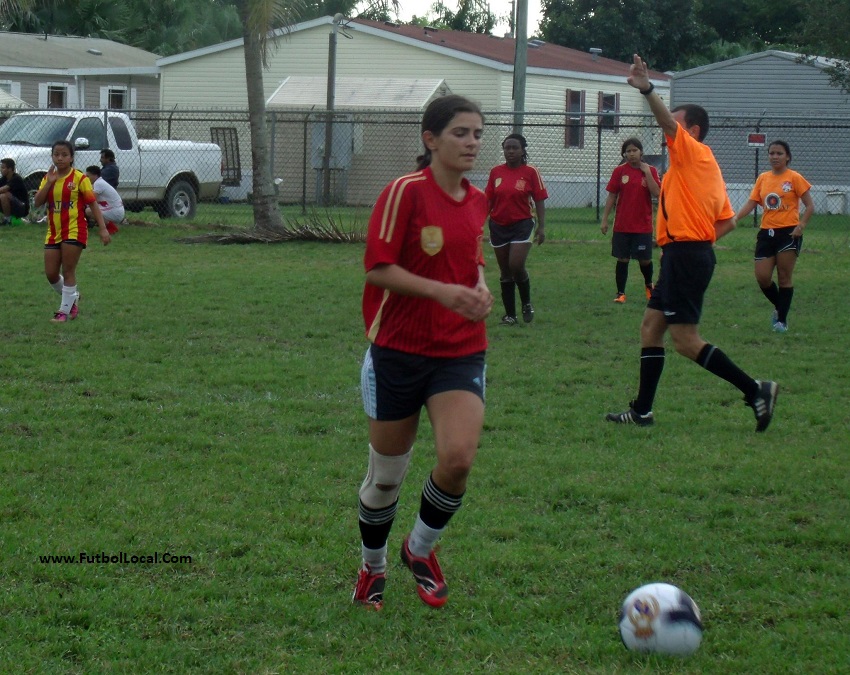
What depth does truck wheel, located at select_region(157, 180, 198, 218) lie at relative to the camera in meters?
23.3

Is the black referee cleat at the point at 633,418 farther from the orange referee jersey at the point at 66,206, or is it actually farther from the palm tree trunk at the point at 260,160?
the palm tree trunk at the point at 260,160

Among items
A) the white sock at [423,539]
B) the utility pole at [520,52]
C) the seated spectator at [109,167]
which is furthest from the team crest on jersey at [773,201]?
the seated spectator at [109,167]

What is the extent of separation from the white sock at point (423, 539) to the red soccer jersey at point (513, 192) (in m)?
7.12

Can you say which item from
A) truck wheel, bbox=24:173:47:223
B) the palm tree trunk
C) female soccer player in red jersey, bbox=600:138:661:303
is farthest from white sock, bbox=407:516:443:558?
truck wheel, bbox=24:173:47:223

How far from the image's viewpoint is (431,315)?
158 inches

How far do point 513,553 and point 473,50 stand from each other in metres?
27.5

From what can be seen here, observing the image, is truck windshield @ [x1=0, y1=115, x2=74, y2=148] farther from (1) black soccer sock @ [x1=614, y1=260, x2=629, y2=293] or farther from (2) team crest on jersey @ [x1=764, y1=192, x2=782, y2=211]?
(2) team crest on jersey @ [x1=764, y1=192, x2=782, y2=211]

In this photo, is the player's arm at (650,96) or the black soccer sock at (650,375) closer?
the player's arm at (650,96)

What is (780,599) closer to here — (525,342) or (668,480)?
(668,480)

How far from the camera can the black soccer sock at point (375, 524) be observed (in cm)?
426

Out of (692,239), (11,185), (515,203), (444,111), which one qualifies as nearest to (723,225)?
(692,239)

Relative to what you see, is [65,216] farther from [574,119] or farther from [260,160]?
[574,119]

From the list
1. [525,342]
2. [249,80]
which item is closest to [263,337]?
[525,342]

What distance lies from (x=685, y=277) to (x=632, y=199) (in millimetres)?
5907
